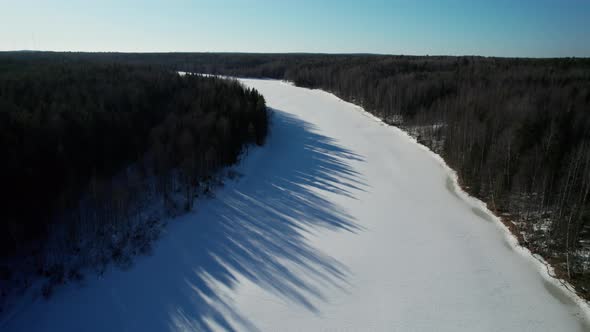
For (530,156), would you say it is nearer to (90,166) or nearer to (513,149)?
(513,149)

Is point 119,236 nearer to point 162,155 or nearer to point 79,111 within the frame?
point 162,155

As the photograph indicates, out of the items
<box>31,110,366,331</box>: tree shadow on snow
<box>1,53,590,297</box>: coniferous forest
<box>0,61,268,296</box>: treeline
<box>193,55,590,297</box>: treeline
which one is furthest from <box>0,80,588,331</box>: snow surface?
<box>0,61,268,296</box>: treeline

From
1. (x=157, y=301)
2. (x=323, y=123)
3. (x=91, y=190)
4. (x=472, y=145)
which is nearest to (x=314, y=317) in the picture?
(x=157, y=301)

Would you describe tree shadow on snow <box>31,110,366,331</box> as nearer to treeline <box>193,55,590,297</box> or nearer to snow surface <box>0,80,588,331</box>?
snow surface <box>0,80,588,331</box>

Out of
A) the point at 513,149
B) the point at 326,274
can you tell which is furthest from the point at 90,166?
the point at 513,149

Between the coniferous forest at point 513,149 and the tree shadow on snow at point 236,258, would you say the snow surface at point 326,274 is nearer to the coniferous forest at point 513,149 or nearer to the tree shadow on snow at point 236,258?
the tree shadow on snow at point 236,258
